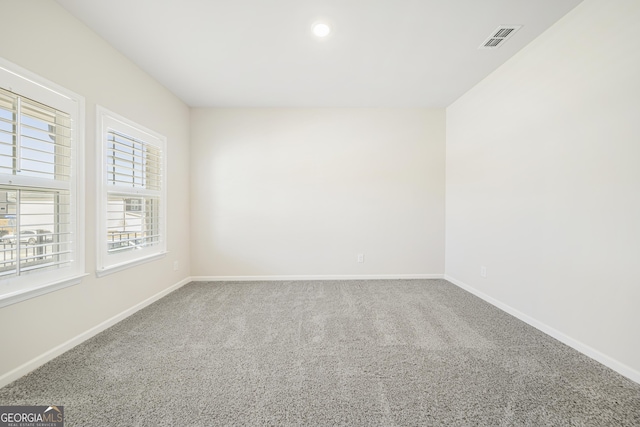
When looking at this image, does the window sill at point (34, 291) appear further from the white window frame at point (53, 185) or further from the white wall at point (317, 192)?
the white wall at point (317, 192)

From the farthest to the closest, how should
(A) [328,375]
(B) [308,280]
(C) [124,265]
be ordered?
(B) [308,280] < (C) [124,265] < (A) [328,375]

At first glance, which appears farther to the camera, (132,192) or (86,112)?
(132,192)

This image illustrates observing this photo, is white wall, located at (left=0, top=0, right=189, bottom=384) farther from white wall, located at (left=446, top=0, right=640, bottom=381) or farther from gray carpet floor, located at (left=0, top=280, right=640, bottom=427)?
white wall, located at (left=446, top=0, right=640, bottom=381)

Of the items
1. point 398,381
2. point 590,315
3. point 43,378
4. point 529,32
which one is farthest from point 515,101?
point 43,378

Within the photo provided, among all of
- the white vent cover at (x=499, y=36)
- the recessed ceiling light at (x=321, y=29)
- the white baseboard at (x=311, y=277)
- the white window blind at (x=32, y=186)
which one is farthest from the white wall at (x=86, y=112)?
the white vent cover at (x=499, y=36)

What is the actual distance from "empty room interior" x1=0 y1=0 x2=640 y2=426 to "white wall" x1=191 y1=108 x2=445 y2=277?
9 cm

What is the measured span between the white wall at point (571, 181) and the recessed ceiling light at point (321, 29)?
192cm

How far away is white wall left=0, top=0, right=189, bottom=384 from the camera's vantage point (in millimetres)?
1580

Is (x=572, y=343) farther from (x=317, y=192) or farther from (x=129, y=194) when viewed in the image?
(x=129, y=194)

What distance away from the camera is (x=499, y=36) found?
2.21 metres

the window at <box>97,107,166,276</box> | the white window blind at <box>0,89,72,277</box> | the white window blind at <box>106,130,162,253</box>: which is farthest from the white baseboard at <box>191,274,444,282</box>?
the white window blind at <box>0,89,72,277</box>

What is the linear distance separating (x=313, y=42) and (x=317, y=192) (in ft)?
6.44

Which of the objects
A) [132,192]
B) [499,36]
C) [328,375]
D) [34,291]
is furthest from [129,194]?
[499,36]

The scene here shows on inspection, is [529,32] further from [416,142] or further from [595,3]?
[416,142]
